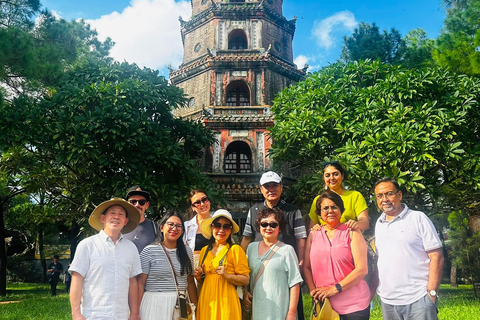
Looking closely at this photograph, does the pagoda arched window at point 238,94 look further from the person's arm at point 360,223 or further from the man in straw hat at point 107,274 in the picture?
the man in straw hat at point 107,274

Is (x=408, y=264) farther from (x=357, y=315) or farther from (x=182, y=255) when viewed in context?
A: (x=182, y=255)

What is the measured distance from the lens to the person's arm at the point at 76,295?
2.96 m

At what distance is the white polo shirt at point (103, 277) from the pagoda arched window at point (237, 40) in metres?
16.3

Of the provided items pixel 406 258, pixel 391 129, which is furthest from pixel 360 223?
pixel 391 129

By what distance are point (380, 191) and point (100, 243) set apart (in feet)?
8.81

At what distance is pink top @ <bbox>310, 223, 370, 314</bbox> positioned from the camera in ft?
11.1

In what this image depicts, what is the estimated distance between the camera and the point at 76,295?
3004 millimetres

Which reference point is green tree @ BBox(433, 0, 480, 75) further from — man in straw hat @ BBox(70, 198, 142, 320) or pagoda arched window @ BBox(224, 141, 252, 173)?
man in straw hat @ BBox(70, 198, 142, 320)

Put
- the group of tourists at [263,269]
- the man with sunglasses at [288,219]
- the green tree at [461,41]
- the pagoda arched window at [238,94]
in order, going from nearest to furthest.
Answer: the group of tourists at [263,269]
the man with sunglasses at [288,219]
the green tree at [461,41]
the pagoda arched window at [238,94]

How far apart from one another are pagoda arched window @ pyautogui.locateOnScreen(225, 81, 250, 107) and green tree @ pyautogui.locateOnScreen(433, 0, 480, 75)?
26.0 ft

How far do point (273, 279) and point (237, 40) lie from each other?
16.6 m

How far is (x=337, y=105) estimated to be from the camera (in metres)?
10.8

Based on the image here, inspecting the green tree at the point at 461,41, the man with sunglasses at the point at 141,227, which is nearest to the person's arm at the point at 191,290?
the man with sunglasses at the point at 141,227

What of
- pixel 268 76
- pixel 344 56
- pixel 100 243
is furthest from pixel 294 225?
pixel 344 56
